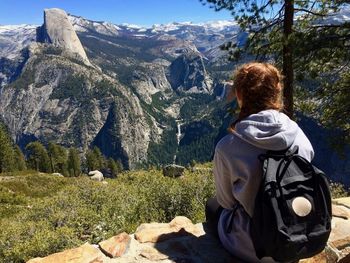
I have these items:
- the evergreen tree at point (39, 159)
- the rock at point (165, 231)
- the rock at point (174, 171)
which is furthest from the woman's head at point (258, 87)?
the evergreen tree at point (39, 159)

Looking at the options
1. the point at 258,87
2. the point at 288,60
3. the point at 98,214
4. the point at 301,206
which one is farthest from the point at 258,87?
the point at 288,60

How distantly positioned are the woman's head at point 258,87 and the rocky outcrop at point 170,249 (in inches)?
64.8

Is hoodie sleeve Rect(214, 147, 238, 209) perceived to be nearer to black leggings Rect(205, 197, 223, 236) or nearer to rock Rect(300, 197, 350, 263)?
black leggings Rect(205, 197, 223, 236)

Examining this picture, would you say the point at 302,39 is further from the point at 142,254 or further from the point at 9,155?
the point at 9,155

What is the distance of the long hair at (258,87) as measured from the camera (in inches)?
160

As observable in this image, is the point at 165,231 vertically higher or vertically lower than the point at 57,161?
higher

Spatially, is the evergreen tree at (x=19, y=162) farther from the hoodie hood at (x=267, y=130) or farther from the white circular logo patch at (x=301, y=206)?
the white circular logo patch at (x=301, y=206)

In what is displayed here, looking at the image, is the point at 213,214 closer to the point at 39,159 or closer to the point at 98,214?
the point at 98,214

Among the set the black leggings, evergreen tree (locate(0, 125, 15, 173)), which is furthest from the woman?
evergreen tree (locate(0, 125, 15, 173))

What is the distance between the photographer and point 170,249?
501 centimetres

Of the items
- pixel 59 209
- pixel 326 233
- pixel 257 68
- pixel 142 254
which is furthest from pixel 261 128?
pixel 59 209

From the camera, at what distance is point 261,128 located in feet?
13.0

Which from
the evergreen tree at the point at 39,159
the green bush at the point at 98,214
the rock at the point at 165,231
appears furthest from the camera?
the evergreen tree at the point at 39,159

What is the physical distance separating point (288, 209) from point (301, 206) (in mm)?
149
